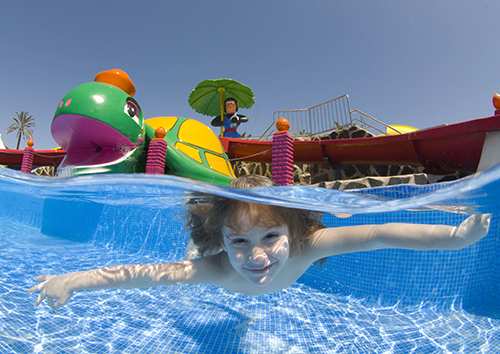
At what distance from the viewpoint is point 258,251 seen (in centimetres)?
220

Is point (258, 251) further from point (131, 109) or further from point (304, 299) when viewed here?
point (131, 109)

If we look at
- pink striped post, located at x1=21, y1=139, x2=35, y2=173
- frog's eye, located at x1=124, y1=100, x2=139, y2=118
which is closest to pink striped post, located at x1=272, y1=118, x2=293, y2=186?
frog's eye, located at x1=124, y1=100, x2=139, y2=118

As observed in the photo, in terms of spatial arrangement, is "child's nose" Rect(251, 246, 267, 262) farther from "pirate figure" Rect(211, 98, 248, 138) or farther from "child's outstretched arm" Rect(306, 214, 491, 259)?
"pirate figure" Rect(211, 98, 248, 138)

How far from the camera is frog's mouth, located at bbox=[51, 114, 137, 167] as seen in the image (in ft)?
19.2

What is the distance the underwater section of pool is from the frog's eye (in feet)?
7.04

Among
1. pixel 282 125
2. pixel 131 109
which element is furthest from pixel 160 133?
pixel 282 125

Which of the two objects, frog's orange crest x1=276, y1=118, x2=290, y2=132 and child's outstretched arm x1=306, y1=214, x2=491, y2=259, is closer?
child's outstretched arm x1=306, y1=214, x2=491, y2=259

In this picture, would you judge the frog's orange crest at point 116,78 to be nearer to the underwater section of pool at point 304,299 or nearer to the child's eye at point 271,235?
the underwater section of pool at point 304,299

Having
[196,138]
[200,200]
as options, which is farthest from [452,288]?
[196,138]

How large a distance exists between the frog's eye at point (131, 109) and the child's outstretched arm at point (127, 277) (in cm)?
485

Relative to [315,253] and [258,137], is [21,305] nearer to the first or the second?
[315,253]

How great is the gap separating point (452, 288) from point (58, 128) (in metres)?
8.36

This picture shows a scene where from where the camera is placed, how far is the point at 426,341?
2.95m

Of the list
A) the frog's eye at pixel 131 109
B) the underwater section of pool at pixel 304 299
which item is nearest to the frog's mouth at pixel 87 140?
the frog's eye at pixel 131 109
